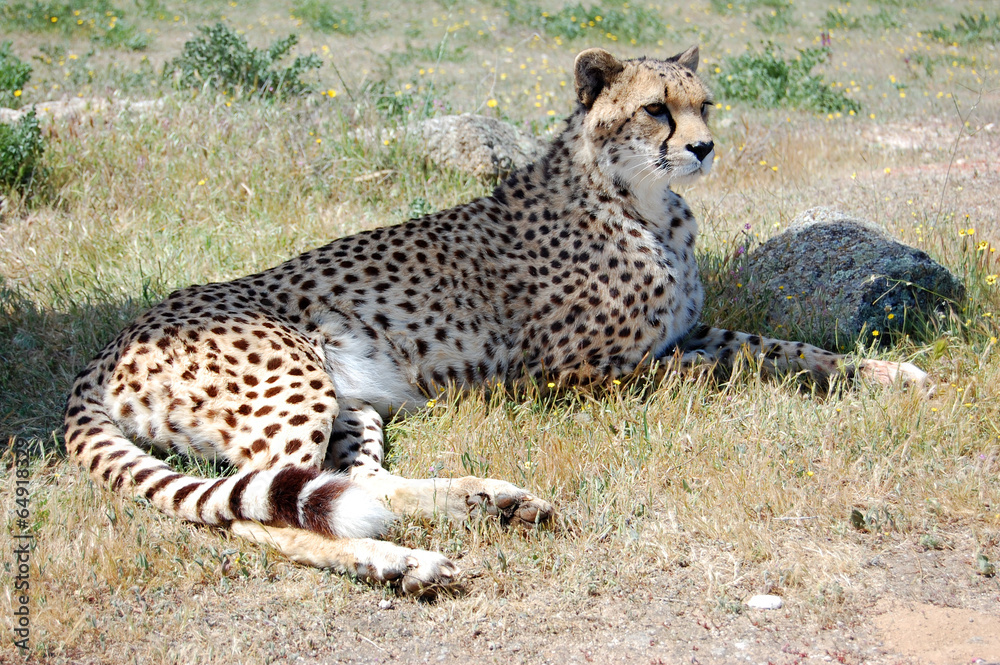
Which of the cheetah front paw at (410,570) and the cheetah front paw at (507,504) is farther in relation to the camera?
the cheetah front paw at (507,504)

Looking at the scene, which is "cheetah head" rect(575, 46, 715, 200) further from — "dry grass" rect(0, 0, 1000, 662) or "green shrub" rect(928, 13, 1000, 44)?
"green shrub" rect(928, 13, 1000, 44)

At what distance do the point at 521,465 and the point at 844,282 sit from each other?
1.85 metres

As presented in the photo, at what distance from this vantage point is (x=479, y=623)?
254 centimetres

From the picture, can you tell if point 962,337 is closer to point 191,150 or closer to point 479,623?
point 479,623

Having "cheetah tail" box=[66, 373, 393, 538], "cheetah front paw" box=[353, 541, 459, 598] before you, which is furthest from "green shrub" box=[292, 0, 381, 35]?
"cheetah front paw" box=[353, 541, 459, 598]

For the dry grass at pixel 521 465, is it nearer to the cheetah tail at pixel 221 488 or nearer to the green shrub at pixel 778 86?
the cheetah tail at pixel 221 488

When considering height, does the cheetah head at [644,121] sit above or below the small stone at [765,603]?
above

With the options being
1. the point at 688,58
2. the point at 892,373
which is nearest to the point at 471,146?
the point at 688,58

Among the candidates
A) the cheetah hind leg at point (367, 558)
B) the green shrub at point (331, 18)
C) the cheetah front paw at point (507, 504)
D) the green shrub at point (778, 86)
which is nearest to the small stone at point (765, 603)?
the cheetah front paw at point (507, 504)

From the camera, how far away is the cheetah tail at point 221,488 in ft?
8.56

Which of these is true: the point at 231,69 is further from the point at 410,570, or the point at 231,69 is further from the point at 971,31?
the point at 971,31

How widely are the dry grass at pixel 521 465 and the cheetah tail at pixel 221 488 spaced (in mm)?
88

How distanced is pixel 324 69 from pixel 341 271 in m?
7.46

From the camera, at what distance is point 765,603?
2.52m
